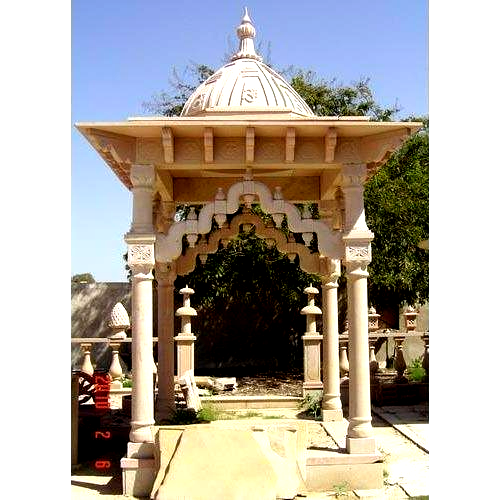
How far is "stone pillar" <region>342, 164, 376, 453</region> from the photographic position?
→ 5883 millimetres

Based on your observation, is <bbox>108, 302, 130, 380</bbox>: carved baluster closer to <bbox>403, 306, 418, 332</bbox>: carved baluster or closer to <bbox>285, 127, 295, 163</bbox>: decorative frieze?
<bbox>403, 306, 418, 332</bbox>: carved baluster

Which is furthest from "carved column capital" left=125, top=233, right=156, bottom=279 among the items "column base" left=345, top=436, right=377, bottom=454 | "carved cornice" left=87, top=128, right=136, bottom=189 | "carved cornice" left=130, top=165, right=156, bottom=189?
"column base" left=345, top=436, right=377, bottom=454

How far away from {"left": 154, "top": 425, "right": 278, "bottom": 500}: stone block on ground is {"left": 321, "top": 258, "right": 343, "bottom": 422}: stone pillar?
3135 millimetres

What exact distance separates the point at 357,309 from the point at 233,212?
61.5 inches

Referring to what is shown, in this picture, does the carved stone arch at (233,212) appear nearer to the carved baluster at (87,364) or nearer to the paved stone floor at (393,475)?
the paved stone floor at (393,475)

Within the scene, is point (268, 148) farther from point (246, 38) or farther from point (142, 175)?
point (246, 38)

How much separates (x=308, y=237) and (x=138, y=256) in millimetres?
1732

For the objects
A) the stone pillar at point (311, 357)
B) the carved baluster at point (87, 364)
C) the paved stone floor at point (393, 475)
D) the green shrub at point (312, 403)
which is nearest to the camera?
the paved stone floor at point (393, 475)

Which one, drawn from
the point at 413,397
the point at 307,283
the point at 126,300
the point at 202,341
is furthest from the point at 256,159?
the point at 126,300

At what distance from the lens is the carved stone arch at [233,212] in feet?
19.8

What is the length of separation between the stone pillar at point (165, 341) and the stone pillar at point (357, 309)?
310 centimetres

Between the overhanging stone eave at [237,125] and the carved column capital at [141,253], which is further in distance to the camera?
the carved column capital at [141,253]

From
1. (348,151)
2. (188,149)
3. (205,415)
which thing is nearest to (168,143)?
(188,149)

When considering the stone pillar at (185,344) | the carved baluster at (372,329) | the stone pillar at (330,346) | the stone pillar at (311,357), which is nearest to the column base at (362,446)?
the stone pillar at (330,346)
